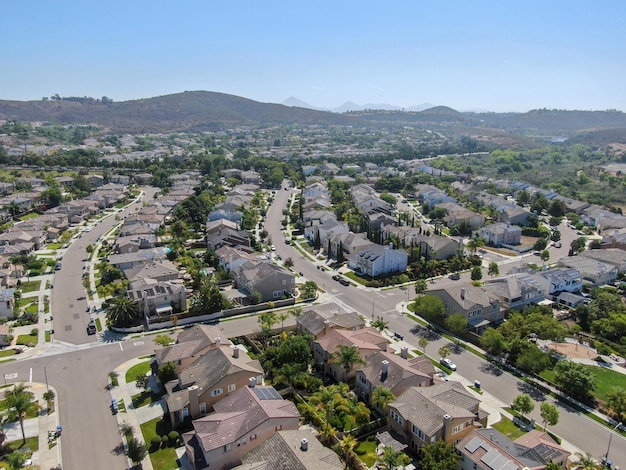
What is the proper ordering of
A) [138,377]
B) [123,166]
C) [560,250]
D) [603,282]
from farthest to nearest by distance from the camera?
[123,166] → [560,250] → [603,282] → [138,377]

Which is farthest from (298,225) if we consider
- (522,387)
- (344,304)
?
(522,387)

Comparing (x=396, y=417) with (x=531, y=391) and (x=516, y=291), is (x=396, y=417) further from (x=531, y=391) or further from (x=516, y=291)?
(x=516, y=291)

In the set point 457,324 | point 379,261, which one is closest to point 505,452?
point 457,324

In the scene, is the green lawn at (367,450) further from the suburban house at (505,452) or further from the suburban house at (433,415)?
the suburban house at (505,452)

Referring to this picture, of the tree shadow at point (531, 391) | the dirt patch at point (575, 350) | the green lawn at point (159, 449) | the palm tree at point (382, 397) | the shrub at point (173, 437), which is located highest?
the palm tree at point (382, 397)

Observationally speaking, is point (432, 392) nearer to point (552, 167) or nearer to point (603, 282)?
point (603, 282)

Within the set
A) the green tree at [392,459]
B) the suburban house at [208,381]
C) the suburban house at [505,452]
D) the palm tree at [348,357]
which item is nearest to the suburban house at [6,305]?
the suburban house at [208,381]
